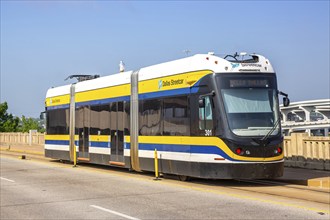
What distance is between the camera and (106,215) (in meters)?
9.66

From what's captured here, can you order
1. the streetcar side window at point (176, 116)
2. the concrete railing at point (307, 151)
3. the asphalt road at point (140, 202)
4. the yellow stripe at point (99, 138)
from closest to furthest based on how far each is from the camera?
the asphalt road at point (140, 202)
the streetcar side window at point (176, 116)
the concrete railing at point (307, 151)
the yellow stripe at point (99, 138)

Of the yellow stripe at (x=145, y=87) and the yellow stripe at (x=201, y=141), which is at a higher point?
the yellow stripe at (x=145, y=87)

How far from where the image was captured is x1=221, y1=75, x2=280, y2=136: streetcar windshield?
1343 centimetres

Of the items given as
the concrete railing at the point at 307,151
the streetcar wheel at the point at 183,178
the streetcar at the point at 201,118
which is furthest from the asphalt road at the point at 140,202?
the concrete railing at the point at 307,151

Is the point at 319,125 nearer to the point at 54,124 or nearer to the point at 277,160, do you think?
the point at 54,124

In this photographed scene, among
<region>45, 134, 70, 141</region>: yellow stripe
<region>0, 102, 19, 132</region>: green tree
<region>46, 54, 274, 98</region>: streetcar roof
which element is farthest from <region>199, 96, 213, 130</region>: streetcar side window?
<region>0, 102, 19, 132</region>: green tree

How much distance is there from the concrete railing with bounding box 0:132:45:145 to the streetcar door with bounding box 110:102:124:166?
1085 inches

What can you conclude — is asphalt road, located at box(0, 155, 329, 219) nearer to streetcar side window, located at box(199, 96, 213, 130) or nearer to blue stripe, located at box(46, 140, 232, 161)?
blue stripe, located at box(46, 140, 232, 161)

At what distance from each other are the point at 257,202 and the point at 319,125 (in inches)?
4379

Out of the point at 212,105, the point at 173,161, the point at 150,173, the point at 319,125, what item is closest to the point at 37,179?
the point at 150,173

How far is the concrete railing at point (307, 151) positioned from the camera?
18.3 m

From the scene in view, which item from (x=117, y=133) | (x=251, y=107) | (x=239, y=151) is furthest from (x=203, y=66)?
(x=117, y=133)

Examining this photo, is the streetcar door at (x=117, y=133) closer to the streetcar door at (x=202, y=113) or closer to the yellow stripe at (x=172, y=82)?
the yellow stripe at (x=172, y=82)

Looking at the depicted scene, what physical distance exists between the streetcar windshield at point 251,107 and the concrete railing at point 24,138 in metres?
34.2
